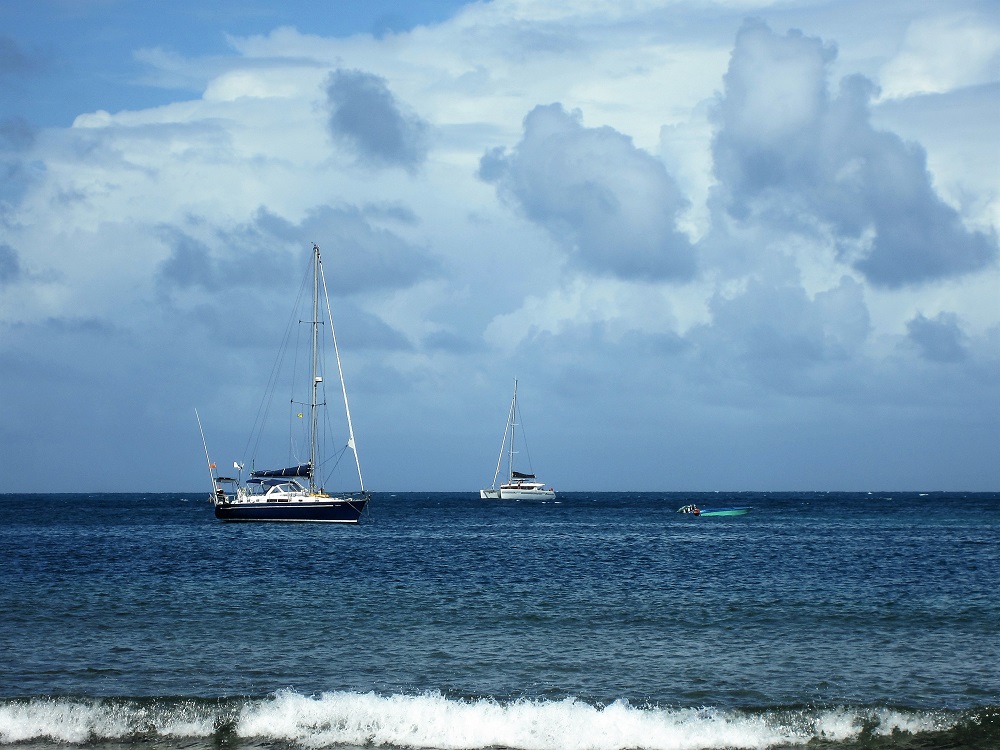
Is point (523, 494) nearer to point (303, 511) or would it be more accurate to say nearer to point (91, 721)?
point (303, 511)

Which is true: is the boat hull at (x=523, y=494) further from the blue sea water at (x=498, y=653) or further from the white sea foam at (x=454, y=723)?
the white sea foam at (x=454, y=723)

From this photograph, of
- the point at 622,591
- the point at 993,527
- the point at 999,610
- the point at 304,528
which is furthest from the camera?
the point at 993,527

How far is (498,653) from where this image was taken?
2770 centimetres

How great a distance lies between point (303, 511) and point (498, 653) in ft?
191

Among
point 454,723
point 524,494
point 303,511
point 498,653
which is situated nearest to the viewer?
point 454,723

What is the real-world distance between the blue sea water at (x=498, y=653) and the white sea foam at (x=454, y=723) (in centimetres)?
5

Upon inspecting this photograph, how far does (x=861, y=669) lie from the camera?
2583cm

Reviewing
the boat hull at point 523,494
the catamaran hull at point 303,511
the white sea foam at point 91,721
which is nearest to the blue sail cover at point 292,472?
the catamaran hull at point 303,511

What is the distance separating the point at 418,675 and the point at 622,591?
1714 cm

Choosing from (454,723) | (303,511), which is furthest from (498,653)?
(303,511)

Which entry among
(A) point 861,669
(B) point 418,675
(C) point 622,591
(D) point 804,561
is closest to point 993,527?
(D) point 804,561

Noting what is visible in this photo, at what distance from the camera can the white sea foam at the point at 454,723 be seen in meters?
20.3

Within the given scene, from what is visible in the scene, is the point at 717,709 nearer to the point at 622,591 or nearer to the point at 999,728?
the point at 999,728

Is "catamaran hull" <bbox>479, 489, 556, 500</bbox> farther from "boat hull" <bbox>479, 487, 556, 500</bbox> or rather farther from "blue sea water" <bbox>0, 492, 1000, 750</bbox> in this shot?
"blue sea water" <bbox>0, 492, 1000, 750</bbox>
